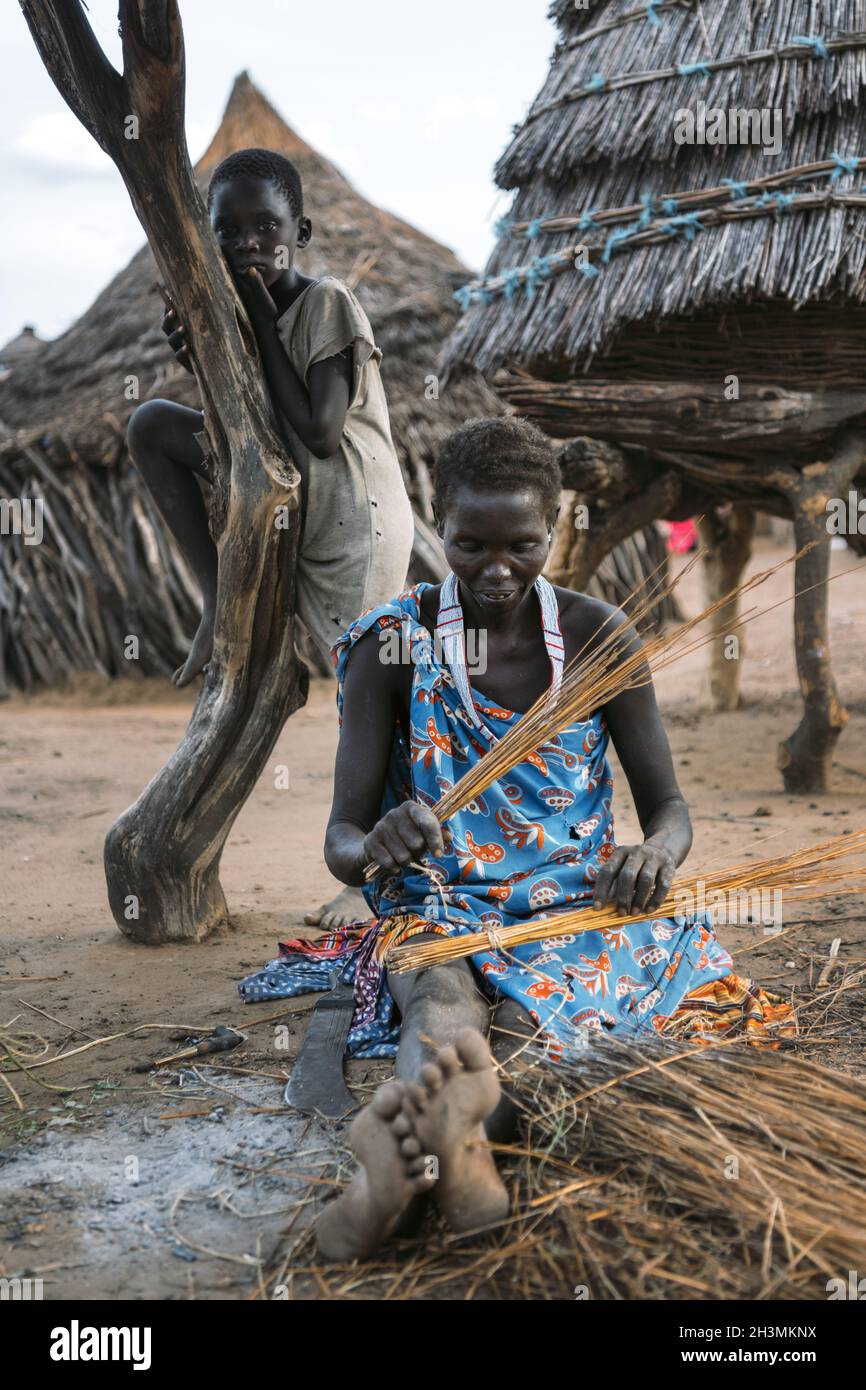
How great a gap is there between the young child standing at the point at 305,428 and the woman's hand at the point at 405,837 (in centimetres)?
109

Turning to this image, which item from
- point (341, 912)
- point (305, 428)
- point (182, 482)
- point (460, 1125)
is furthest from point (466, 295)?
point (460, 1125)

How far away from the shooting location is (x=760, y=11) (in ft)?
14.6

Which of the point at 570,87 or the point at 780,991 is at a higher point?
the point at 570,87

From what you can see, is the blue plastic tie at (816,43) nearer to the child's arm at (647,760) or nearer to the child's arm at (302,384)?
the child's arm at (302,384)

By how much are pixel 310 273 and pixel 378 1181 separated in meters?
8.36

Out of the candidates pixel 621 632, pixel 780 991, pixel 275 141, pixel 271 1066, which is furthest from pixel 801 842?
pixel 275 141

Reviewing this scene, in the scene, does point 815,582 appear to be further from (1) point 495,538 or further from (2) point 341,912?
(1) point 495,538

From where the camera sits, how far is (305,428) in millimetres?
2869

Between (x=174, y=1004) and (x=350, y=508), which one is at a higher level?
(x=350, y=508)

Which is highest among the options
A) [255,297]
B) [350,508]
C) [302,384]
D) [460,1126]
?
[255,297]

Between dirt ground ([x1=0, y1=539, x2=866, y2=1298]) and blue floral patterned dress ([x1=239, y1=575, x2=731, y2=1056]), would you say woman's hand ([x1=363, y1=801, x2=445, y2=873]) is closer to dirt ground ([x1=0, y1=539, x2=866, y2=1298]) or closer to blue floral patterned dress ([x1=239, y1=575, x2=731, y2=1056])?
blue floral patterned dress ([x1=239, y1=575, x2=731, y2=1056])

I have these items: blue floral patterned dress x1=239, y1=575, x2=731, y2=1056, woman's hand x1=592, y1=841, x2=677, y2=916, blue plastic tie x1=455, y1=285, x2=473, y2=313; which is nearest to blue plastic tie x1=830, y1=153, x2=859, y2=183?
blue plastic tie x1=455, y1=285, x2=473, y2=313
